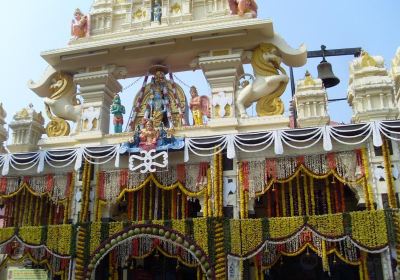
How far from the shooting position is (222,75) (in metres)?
13.9

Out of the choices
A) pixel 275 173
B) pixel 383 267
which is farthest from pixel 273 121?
pixel 383 267

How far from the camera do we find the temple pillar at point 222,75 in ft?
44.2

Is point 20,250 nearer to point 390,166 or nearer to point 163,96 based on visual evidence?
point 163,96

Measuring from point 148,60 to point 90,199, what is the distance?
4972 mm

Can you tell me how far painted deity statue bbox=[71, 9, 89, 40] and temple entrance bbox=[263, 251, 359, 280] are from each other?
9969 millimetres

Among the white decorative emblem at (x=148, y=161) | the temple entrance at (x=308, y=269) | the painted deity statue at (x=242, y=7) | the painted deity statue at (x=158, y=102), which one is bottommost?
the temple entrance at (x=308, y=269)

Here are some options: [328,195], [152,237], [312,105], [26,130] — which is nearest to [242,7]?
[312,105]

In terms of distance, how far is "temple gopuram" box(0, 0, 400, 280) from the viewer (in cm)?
1141

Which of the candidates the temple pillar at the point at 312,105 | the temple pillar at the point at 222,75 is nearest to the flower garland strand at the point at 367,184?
the temple pillar at the point at 312,105

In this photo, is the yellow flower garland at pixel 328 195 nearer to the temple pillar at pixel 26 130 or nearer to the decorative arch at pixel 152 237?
the decorative arch at pixel 152 237

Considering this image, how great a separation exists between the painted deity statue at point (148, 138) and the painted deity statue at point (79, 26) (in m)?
5.01

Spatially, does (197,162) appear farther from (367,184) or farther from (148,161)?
(367,184)

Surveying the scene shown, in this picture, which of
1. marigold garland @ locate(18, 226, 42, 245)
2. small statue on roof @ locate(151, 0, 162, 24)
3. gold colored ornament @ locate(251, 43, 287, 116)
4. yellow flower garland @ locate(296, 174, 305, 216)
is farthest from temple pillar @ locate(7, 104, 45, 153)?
yellow flower garland @ locate(296, 174, 305, 216)

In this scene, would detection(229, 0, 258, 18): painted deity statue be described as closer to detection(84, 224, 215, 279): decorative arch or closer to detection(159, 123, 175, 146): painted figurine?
detection(159, 123, 175, 146): painted figurine
